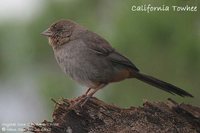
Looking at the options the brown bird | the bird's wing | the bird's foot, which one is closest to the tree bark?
the bird's foot

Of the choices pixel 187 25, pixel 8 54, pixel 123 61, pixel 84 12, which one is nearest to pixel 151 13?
pixel 187 25

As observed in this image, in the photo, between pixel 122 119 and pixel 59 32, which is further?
pixel 59 32

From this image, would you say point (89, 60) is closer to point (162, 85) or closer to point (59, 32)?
point (59, 32)

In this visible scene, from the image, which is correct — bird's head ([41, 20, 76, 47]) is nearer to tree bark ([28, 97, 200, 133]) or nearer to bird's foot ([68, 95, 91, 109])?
bird's foot ([68, 95, 91, 109])

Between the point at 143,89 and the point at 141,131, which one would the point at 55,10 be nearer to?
the point at 143,89

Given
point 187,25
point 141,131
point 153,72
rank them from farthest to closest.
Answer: point 187,25, point 153,72, point 141,131

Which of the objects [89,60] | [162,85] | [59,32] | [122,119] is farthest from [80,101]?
[59,32]

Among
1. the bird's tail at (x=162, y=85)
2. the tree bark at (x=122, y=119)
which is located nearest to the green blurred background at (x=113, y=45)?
the bird's tail at (x=162, y=85)
